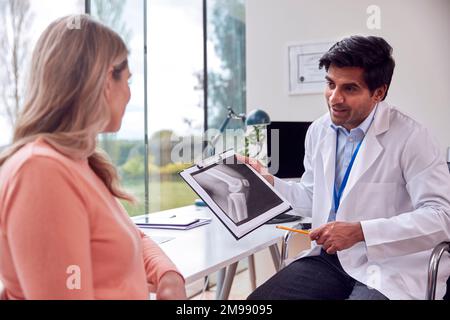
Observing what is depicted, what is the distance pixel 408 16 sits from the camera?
95.9 inches

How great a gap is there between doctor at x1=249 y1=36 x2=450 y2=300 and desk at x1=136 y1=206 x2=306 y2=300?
13 cm

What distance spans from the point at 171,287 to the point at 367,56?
85cm

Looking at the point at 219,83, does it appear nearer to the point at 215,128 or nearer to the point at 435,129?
the point at 215,128

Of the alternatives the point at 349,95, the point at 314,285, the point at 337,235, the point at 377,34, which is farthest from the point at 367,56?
the point at 377,34

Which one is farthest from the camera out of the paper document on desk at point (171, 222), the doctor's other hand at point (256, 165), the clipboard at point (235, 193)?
the paper document on desk at point (171, 222)

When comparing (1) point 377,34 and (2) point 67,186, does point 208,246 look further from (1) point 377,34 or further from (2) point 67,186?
(1) point 377,34

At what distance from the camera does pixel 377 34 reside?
8.12 feet

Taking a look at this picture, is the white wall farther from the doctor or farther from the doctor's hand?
the doctor's hand

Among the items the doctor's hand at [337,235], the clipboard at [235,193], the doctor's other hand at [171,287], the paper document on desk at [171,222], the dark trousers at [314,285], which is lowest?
the dark trousers at [314,285]

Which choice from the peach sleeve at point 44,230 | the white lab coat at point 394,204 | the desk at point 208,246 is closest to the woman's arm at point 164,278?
the desk at point 208,246

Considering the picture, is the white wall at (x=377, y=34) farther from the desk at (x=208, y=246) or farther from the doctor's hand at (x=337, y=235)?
the doctor's hand at (x=337, y=235)

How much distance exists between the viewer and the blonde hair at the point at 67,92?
27.3 inches

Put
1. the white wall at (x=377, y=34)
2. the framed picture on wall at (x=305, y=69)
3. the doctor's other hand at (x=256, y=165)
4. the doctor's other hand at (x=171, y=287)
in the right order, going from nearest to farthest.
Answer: the doctor's other hand at (x=171, y=287), the doctor's other hand at (x=256, y=165), the white wall at (x=377, y=34), the framed picture on wall at (x=305, y=69)

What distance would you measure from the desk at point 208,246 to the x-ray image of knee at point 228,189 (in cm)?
11
